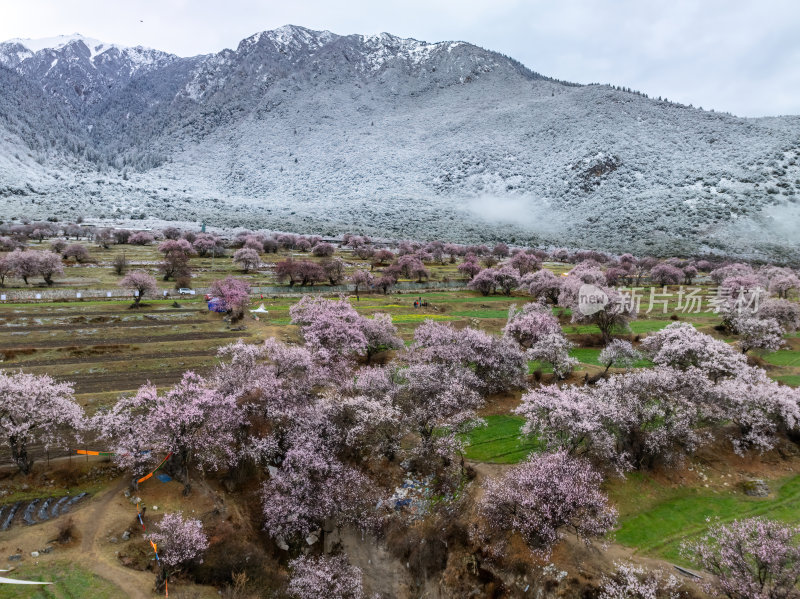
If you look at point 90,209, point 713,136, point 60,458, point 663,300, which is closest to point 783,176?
point 713,136

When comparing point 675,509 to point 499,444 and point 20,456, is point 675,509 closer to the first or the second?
point 499,444

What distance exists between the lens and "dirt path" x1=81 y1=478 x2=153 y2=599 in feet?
62.2

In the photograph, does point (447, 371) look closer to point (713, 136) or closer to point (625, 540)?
point (625, 540)

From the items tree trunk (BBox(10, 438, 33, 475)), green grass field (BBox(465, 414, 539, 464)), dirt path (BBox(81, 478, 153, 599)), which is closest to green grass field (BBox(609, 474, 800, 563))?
green grass field (BBox(465, 414, 539, 464))

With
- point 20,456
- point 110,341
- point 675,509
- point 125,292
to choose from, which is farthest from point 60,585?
point 125,292

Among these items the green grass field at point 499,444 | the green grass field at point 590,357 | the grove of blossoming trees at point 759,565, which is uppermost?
the grove of blossoming trees at point 759,565

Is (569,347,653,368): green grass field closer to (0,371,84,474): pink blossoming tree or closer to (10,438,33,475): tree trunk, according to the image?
(0,371,84,474): pink blossoming tree

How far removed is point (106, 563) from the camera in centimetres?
1991

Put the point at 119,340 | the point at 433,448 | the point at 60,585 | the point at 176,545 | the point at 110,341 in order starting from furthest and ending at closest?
the point at 119,340
the point at 110,341
the point at 433,448
the point at 176,545
the point at 60,585

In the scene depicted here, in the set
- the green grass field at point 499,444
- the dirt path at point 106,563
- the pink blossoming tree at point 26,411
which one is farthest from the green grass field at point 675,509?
the pink blossoming tree at point 26,411

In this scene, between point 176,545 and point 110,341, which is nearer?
point 176,545

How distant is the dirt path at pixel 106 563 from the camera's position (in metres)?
19.0

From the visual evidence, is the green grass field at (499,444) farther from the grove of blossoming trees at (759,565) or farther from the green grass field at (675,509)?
the grove of blossoming trees at (759,565)

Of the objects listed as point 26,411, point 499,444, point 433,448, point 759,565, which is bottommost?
point 499,444
